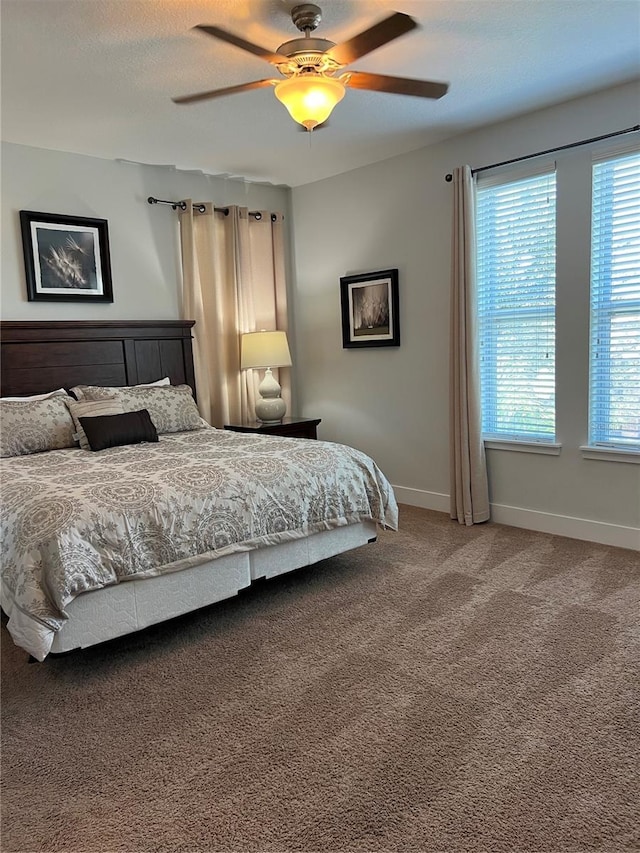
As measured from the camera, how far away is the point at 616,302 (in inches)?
143

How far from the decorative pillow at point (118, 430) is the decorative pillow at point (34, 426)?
0.55 ft

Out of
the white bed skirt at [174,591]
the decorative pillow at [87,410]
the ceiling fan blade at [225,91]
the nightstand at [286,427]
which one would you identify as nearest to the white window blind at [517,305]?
the nightstand at [286,427]

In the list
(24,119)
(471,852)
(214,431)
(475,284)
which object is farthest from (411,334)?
(471,852)

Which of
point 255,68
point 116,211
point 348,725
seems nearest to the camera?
point 348,725

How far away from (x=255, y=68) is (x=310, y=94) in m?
0.80

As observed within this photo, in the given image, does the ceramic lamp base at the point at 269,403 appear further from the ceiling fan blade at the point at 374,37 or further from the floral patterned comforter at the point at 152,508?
the ceiling fan blade at the point at 374,37

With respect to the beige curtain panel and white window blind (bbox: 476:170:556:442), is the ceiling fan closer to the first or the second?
white window blind (bbox: 476:170:556:442)

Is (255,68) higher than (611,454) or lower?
higher

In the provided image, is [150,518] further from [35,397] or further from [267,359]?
[267,359]

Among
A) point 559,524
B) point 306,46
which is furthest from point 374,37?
point 559,524

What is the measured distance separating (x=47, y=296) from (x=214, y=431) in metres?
1.46

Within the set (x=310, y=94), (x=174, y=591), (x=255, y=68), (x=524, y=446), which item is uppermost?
(x=255, y=68)

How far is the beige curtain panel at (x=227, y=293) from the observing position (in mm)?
4965

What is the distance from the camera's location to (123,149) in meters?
4.27
